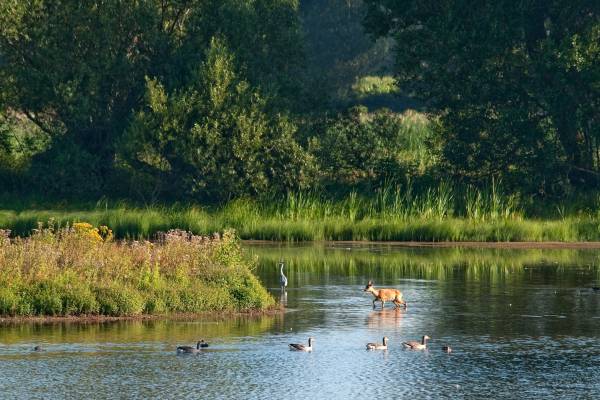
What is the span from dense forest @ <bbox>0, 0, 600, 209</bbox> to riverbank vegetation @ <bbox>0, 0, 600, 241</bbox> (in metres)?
0.09

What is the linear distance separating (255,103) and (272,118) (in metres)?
1.17

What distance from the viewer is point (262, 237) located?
2083 inches

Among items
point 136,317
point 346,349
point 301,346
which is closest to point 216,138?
point 136,317

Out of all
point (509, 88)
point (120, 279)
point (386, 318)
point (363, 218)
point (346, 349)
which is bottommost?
point (346, 349)

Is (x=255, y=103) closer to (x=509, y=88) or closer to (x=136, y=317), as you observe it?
(x=509, y=88)

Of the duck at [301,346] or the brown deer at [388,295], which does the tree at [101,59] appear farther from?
the duck at [301,346]

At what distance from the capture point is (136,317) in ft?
101

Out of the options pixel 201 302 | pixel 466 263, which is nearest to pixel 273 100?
pixel 466 263

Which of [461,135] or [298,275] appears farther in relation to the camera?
[461,135]

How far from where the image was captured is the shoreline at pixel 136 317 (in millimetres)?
29891

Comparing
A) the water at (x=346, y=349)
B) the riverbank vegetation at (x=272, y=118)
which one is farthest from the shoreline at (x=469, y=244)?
the water at (x=346, y=349)

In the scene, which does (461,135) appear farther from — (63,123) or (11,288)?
(11,288)

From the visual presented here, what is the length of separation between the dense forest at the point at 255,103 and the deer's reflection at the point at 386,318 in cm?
2535

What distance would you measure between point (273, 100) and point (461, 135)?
8385mm
